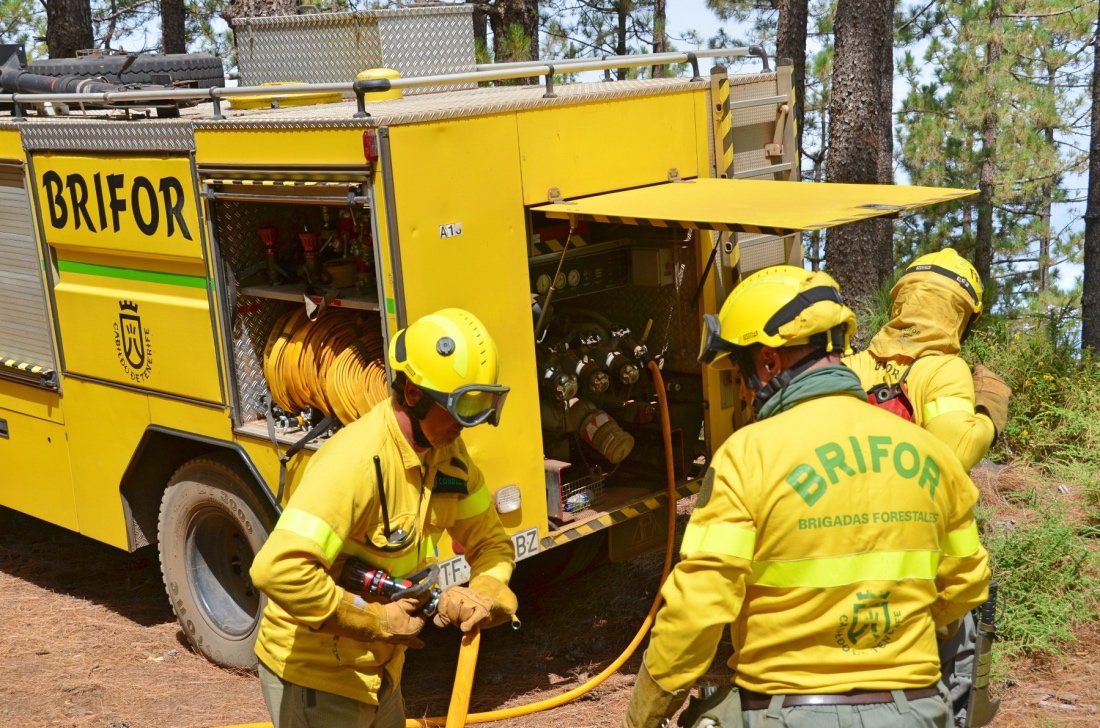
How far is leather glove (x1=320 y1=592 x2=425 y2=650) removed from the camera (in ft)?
10.9

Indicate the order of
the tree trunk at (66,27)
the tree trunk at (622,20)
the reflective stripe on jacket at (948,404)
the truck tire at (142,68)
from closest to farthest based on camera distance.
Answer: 1. the reflective stripe on jacket at (948,404)
2. the truck tire at (142,68)
3. the tree trunk at (66,27)
4. the tree trunk at (622,20)

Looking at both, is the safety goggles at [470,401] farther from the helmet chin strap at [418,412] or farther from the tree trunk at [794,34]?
the tree trunk at [794,34]

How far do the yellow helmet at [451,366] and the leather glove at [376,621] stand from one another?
0.56m

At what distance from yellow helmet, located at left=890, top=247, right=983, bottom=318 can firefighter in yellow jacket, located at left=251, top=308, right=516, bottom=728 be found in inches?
85.0

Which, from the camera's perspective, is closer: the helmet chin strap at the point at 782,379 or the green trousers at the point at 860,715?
the green trousers at the point at 860,715

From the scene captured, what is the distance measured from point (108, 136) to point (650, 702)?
13.6 ft

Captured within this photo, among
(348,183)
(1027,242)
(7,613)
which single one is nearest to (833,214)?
(348,183)

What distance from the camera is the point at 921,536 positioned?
3004 millimetres

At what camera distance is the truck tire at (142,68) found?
7.28 metres

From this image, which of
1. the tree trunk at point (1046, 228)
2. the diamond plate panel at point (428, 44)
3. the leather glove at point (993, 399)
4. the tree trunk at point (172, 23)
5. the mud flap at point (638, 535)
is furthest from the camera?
the tree trunk at point (1046, 228)

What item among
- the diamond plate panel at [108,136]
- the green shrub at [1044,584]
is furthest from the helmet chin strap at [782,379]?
the diamond plate panel at [108,136]

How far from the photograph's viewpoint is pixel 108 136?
5859mm

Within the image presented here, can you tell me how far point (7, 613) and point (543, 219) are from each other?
3.99m

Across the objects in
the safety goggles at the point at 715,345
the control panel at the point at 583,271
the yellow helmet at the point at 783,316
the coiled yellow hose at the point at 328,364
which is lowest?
the coiled yellow hose at the point at 328,364
